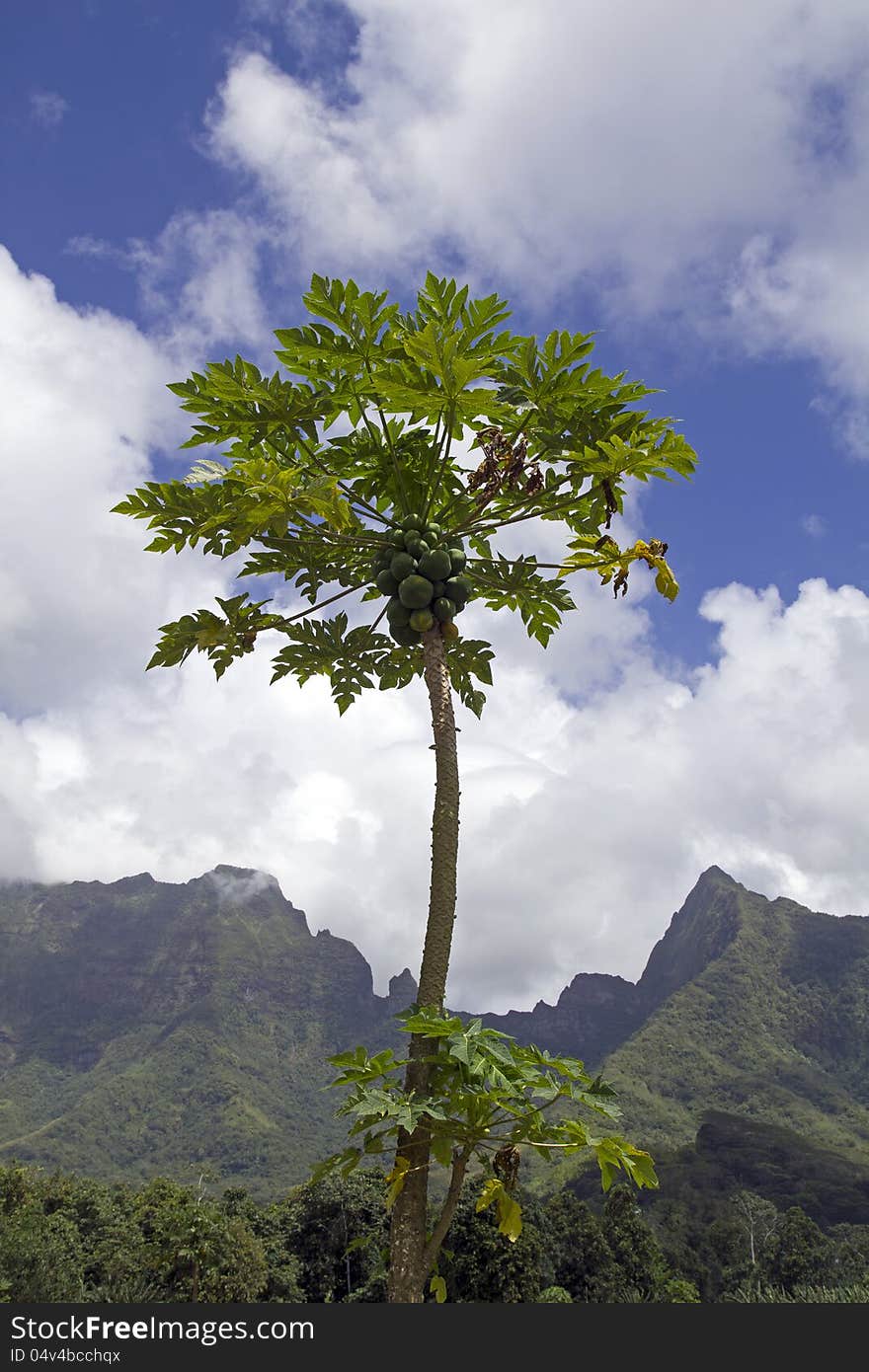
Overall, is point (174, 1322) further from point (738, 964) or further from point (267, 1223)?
point (738, 964)

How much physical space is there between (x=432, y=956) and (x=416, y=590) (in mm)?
2511

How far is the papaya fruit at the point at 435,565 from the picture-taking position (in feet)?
20.6

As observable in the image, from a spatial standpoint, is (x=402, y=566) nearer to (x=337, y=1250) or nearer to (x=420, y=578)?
(x=420, y=578)

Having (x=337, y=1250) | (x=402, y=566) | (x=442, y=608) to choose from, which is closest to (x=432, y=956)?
(x=442, y=608)

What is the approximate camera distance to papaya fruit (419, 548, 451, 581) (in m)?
6.29

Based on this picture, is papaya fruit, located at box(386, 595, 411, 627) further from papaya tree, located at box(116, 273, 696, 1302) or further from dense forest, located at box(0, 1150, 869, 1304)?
dense forest, located at box(0, 1150, 869, 1304)

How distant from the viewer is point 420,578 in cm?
622

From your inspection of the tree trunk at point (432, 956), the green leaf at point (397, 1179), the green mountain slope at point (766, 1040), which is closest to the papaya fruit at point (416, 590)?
→ the tree trunk at point (432, 956)

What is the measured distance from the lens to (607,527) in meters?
6.38

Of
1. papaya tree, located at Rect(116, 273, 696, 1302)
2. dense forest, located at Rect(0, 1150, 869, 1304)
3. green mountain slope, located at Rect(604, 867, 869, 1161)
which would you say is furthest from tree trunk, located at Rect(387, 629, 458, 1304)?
green mountain slope, located at Rect(604, 867, 869, 1161)

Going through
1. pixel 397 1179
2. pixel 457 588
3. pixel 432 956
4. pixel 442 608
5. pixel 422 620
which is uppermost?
pixel 457 588

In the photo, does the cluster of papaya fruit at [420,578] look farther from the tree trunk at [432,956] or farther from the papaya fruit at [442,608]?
the tree trunk at [432,956]

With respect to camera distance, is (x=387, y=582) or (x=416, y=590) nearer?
(x=416, y=590)

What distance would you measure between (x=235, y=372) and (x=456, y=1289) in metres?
45.3
